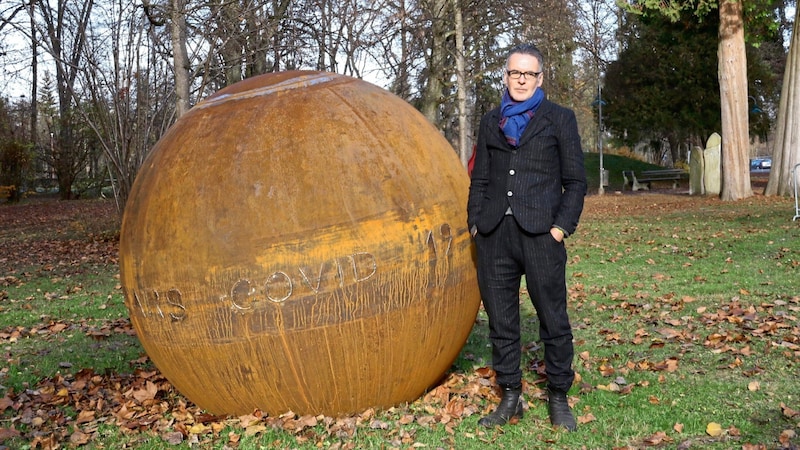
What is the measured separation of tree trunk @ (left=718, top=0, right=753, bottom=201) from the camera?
2053cm

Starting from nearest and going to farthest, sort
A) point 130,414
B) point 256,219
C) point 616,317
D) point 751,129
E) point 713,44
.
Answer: point 256,219 → point 130,414 → point 616,317 → point 713,44 → point 751,129

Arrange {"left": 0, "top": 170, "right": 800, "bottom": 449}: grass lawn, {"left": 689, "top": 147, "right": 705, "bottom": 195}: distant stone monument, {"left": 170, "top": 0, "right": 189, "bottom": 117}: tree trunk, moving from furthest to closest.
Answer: {"left": 689, "top": 147, "right": 705, "bottom": 195}: distant stone monument, {"left": 170, "top": 0, "right": 189, "bottom": 117}: tree trunk, {"left": 0, "top": 170, "right": 800, "bottom": 449}: grass lawn

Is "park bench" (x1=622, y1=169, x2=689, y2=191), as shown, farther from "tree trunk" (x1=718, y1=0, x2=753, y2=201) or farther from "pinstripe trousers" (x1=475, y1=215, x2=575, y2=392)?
"pinstripe trousers" (x1=475, y1=215, x2=575, y2=392)

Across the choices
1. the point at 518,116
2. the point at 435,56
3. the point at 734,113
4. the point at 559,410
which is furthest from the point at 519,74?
the point at 435,56

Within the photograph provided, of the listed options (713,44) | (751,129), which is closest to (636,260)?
(713,44)

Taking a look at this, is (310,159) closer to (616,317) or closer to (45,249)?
(616,317)

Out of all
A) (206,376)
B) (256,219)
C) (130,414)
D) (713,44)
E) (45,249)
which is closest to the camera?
(256,219)

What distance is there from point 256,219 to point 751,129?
1313 inches

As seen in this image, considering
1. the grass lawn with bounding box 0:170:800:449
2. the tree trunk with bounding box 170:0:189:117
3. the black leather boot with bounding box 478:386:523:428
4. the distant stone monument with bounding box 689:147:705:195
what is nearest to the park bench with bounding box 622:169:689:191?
the distant stone monument with bounding box 689:147:705:195

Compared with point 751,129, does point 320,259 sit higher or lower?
lower

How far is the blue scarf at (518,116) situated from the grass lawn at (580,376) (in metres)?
1.82

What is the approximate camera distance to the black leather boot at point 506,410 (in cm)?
478

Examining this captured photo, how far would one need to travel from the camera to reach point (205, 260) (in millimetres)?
4355

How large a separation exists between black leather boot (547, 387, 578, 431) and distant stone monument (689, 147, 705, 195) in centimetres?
2127
